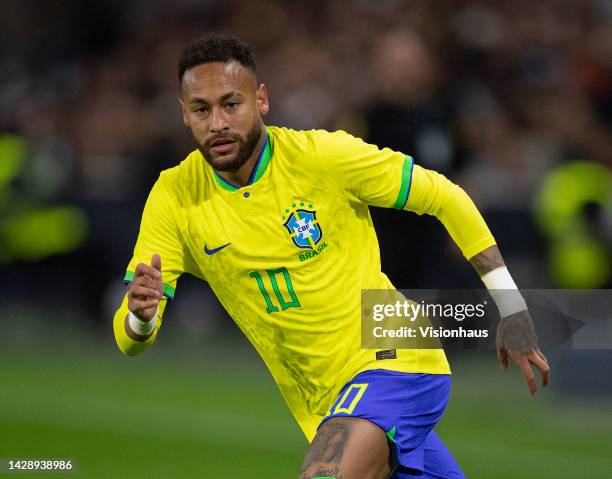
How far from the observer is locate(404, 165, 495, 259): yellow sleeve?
4.76 m

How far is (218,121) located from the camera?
182 inches

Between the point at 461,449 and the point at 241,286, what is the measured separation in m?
3.60

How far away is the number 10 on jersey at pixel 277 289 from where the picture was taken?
4.76 metres

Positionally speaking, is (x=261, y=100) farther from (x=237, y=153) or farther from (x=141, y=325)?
(x=141, y=325)

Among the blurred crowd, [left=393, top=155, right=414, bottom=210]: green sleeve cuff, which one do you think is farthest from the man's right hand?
the blurred crowd

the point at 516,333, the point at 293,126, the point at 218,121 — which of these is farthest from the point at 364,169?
the point at 293,126

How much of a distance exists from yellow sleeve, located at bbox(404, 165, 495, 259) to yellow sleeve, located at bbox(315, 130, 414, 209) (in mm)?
47

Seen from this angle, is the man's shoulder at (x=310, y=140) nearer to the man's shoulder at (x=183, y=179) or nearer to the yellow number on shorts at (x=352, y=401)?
the man's shoulder at (x=183, y=179)

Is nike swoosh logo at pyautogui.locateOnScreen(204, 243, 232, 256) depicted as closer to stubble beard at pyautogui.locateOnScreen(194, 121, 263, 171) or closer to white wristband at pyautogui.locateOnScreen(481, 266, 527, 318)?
stubble beard at pyautogui.locateOnScreen(194, 121, 263, 171)

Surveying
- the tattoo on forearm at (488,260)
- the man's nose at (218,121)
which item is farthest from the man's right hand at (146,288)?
the tattoo on forearm at (488,260)

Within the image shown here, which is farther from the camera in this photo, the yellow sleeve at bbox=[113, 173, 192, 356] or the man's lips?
the yellow sleeve at bbox=[113, 173, 192, 356]

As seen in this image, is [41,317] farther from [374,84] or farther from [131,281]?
[131,281]

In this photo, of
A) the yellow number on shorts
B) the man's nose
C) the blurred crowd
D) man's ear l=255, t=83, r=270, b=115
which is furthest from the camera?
the blurred crowd

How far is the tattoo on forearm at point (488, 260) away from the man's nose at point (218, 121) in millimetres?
1080
